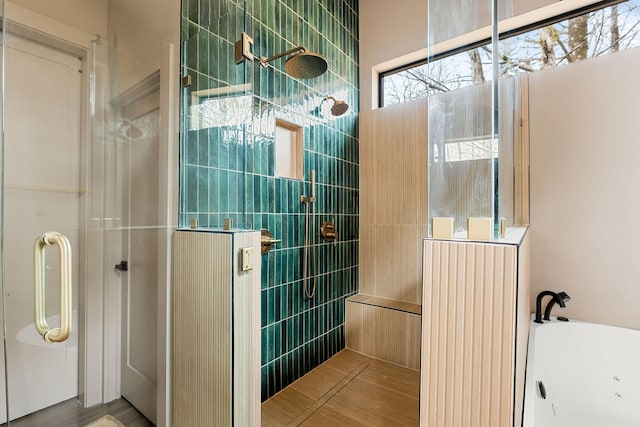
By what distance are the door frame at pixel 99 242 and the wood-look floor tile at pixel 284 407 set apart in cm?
58

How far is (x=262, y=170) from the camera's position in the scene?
1.88 meters

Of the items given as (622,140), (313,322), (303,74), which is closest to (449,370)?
(313,322)

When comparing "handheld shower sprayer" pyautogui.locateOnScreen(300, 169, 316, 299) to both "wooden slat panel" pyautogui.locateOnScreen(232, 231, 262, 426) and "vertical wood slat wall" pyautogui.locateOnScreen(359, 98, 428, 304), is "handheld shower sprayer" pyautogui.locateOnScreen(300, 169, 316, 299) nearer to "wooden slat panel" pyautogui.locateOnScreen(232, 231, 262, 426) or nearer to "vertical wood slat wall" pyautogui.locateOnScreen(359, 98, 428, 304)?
"vertical wood slat wall" pyautogui.locateOnScreen(359, 98, 428, 304)

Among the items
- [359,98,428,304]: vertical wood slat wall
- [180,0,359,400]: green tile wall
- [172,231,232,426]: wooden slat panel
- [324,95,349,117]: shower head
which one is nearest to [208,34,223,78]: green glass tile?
[180,0,359,400]: green tile wall

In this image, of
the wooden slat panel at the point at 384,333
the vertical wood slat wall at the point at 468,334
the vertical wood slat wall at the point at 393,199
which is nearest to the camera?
the vertical wood slat wall at the point at 468,334

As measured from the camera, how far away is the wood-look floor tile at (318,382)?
1937 millimetres

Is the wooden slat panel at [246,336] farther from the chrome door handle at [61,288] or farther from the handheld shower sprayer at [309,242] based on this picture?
the handheld shower sprayer at [309,242]

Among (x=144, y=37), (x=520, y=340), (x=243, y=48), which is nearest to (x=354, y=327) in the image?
(x=520, y=340)

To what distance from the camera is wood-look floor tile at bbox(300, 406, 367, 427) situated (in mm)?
1623

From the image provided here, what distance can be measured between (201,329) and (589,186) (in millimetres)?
2562

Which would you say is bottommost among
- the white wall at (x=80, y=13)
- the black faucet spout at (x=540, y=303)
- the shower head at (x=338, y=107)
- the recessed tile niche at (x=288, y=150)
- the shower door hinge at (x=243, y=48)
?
the black faucet spout at (x=540, y=303)

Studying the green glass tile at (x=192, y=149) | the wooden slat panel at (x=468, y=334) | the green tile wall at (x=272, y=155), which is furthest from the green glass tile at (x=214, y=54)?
the wooden slat panel at (x=468, y=334)

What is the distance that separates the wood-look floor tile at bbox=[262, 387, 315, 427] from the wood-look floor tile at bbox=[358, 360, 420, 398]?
1.65 feet

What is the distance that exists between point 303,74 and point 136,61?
0.93 meters
